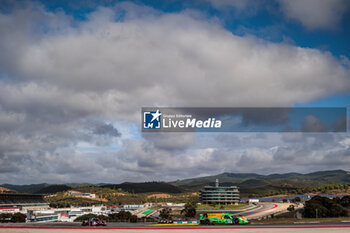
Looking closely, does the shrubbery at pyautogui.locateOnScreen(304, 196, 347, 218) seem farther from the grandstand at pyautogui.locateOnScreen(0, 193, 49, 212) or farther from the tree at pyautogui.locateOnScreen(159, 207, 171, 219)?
the grandstand at pyautogui.locateOnScreen(0, 193, 49, 212)

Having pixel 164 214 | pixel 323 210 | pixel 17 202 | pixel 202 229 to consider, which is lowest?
pixel 164 214

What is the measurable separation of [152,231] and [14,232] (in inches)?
757

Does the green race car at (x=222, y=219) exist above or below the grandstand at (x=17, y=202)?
above

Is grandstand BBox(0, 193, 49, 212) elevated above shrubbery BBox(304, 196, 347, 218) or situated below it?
below

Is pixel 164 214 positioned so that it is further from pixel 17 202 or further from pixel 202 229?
pixel 202 229

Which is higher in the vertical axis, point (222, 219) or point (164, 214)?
point (222, 219)

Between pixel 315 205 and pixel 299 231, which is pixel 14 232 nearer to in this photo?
pixel 299 231

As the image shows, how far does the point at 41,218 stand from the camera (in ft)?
335

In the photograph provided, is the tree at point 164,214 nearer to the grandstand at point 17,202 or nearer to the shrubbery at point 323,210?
the shrubbery at point 323,210

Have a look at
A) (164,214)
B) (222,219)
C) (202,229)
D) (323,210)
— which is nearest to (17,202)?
(164,214)

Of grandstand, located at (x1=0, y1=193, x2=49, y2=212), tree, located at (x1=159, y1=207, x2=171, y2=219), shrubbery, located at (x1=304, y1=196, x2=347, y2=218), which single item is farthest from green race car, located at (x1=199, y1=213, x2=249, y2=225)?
grandstand, located at (x1=0, y1=193, x2=49, y2=212)

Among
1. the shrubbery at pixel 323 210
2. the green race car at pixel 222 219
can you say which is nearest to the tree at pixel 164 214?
the shrubbery at pixel 323 210

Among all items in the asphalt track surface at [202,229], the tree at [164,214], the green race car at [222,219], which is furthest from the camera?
the tree at [164,214]

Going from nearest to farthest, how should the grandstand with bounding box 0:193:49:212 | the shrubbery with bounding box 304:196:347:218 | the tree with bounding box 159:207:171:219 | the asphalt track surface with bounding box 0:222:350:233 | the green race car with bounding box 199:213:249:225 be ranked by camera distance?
1. the asphalt track surface with bounding box 0:222:350:233
2. the green race car with bounding box 199:213:249:225
3. the shrubbery with bounding box 304:196:347:218
4. the tree with bounding box 159:207:171:219
5. the grandstand with bounding box 0:193:49:212
